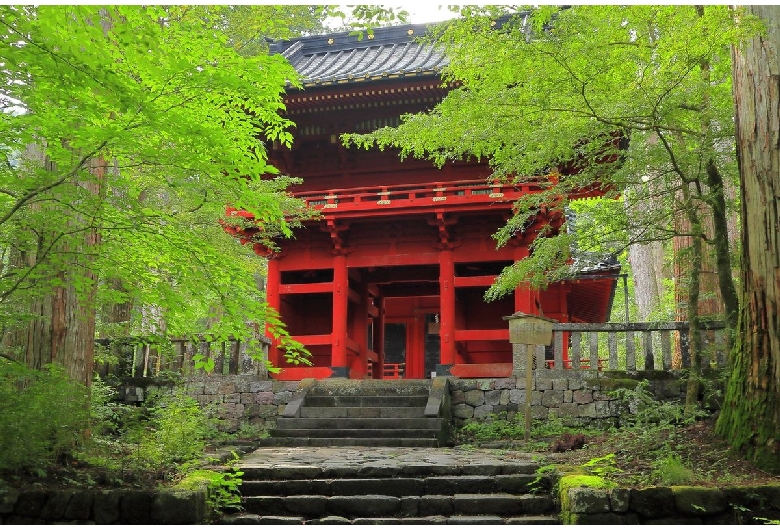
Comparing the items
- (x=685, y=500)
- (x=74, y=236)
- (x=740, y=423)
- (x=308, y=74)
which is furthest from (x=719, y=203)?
(x=308, y=74)

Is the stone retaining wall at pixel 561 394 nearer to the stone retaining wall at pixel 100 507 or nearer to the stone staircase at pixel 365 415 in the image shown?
the stone staircase at pixel 365 415

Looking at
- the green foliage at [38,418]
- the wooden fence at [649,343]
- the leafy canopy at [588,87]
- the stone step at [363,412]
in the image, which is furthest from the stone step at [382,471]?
the wooden fence at [649,343]

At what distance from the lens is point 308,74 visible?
53.0 ft

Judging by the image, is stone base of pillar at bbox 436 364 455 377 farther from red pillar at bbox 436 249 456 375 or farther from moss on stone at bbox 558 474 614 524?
moss on stone at bbox 558 474 614 524

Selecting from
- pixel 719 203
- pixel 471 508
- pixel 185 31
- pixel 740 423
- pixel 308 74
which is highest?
pixel 308 74

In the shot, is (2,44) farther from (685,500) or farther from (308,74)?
(308,74)

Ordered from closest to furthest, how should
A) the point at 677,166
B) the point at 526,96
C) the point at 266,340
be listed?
the point at 526,96 → the point at 677,166 → the point at 266,340

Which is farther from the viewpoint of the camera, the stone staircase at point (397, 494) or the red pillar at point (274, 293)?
the red pillar at point (274, 293)

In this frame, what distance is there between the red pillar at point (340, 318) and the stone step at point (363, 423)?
7.73ft

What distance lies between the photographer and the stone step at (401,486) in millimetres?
6883

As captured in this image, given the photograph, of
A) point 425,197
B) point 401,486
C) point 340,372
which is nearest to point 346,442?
point 401,486

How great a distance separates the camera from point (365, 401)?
37.7ft

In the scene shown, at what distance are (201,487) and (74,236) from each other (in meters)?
2.56

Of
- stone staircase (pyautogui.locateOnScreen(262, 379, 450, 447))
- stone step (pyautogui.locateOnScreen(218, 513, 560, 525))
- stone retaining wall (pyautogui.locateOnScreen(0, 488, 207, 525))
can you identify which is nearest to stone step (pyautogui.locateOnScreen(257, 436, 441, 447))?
stone staircase (pyautogui.locateOnScreen(262, 379, 450, 447))
